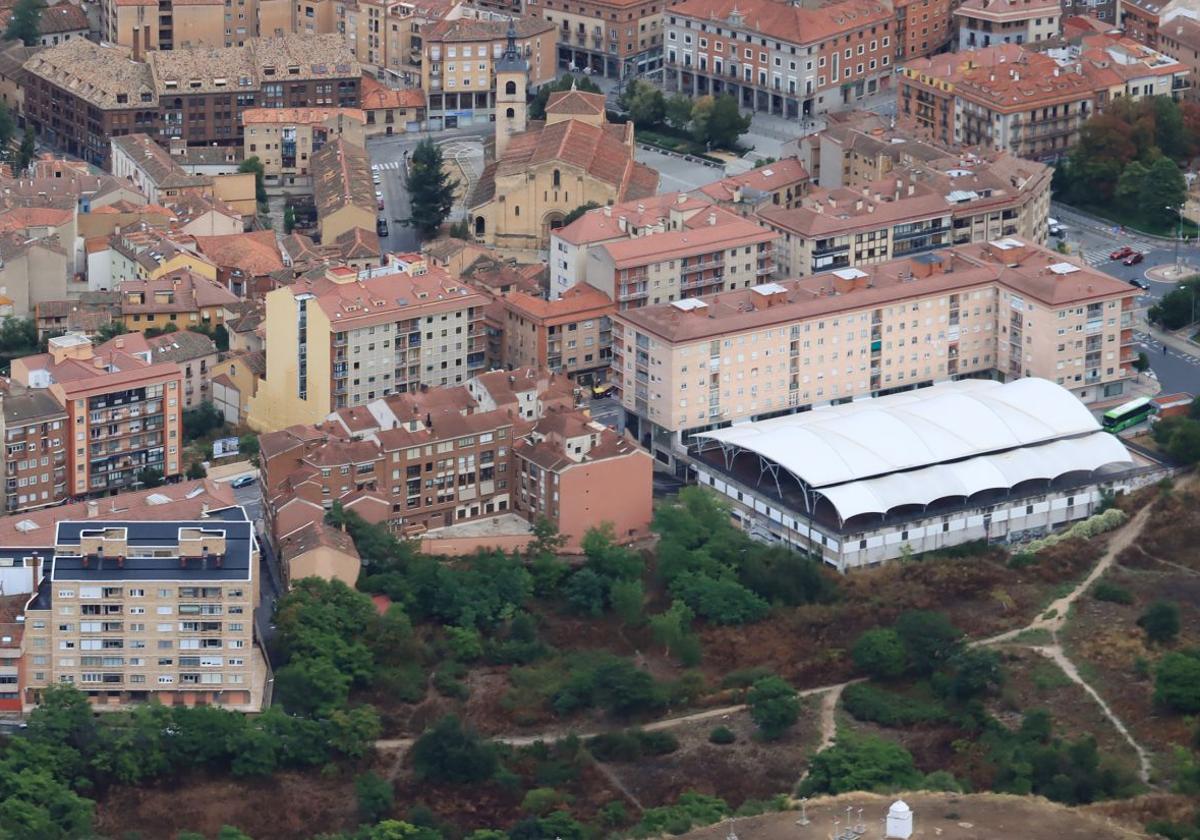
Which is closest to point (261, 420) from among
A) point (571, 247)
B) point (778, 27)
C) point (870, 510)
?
point (571, 247)

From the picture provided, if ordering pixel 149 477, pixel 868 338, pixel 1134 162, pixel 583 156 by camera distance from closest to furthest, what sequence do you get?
1. pixel 149 477
2. pixel 868 338
3. pixel 583 156
4. pixel 1134 162

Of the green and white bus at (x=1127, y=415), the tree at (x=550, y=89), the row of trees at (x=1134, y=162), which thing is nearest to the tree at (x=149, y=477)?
the green and white bus at (x=1127, y=415)

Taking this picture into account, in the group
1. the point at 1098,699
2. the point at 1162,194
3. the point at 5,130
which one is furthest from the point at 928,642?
the point at 5,130

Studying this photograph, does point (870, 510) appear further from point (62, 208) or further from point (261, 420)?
point (62, 208)

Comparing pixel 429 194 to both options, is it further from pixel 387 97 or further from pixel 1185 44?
pixel 1185 44

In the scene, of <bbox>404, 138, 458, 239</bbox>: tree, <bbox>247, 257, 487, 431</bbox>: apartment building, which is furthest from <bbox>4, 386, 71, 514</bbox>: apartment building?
<bbox>404, 138, 458, 239</bbox>: tree

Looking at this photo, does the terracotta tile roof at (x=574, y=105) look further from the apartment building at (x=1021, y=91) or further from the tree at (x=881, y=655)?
the tree at (x=881, y=655)

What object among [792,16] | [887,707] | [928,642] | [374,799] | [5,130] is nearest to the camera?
[374,799]
